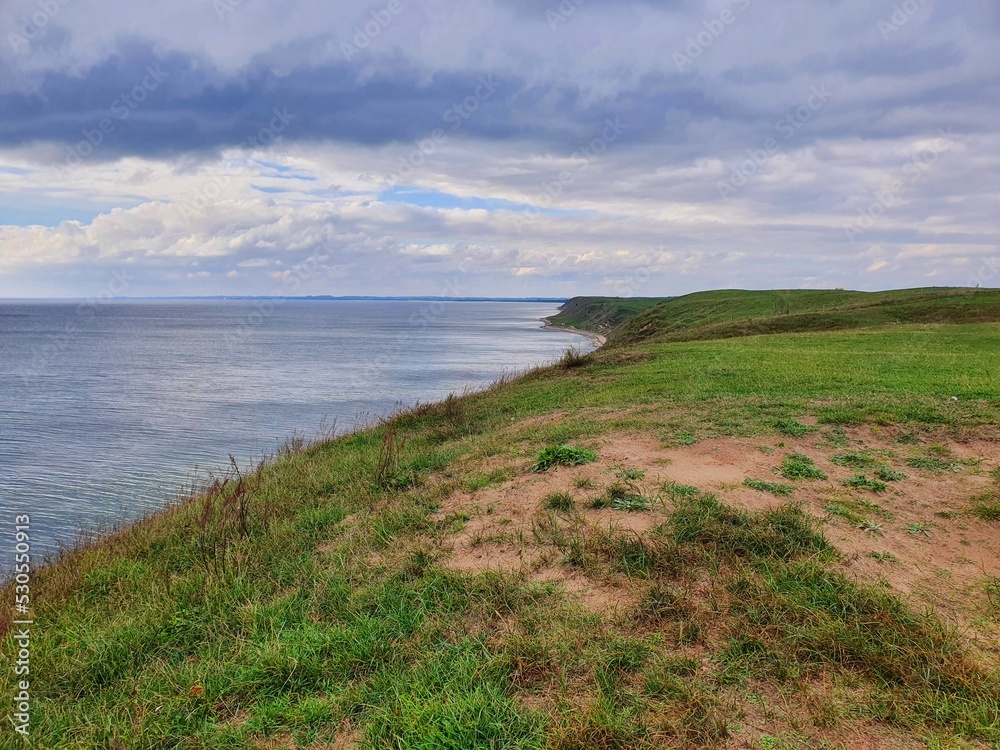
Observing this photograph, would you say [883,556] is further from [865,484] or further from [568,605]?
[568,605]

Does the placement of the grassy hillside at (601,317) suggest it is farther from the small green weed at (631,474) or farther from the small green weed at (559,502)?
the small green weed at (559,502)

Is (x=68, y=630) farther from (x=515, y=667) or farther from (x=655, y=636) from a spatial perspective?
(x=655, y=636)

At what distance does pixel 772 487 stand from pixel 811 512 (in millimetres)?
782

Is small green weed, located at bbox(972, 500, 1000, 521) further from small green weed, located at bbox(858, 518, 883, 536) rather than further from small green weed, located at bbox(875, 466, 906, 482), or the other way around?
small green weed, located at bbox(858, 518, 883, 536)

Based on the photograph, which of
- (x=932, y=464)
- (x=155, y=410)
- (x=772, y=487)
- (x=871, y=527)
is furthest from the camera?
(x=155, y=410)

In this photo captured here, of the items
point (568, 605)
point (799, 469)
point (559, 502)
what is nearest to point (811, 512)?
point (799, 469)

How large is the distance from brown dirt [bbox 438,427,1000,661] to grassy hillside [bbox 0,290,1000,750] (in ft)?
0.14

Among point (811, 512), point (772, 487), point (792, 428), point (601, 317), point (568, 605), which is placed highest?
point (601, 317)

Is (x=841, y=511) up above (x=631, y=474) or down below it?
below

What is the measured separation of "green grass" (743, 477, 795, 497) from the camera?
7859mm

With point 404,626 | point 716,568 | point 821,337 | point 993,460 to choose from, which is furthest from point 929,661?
point 821,337

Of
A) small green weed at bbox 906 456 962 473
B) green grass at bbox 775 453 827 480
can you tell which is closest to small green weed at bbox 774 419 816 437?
green grass at bbox 775 453 827 480

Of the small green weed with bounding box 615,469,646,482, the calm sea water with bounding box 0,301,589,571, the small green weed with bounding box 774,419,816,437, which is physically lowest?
the calm sea water with bounding box 0,301,589,571

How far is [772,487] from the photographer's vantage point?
7996mm
